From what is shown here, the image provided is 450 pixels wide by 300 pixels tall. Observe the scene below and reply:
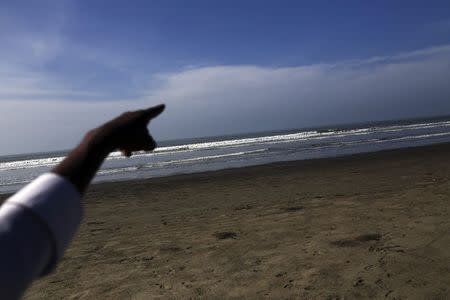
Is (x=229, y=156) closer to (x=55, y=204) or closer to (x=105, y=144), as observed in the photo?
(x=105, y=144)

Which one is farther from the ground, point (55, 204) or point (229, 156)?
point (55, 204)

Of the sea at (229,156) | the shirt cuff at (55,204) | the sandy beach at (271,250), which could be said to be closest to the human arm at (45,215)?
the shirt cuff at (55,204)

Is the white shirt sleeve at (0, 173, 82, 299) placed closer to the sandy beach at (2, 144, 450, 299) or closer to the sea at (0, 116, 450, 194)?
the sandy beach at (2, 144, 450, 299)

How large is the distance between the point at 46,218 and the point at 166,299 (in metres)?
4.02

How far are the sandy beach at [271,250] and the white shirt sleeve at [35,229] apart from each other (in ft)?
12.4

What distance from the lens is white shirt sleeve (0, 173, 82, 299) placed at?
718 millimetres

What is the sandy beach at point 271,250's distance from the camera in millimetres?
4512

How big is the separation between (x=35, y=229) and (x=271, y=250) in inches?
205

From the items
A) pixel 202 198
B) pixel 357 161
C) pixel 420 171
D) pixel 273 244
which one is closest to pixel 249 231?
pixel 273 244

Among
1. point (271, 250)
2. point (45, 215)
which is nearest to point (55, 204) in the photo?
point (45, 215)

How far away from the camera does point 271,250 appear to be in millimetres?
5762

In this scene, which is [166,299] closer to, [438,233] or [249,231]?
[249,231]

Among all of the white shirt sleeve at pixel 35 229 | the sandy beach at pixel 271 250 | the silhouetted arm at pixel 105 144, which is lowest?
the sandy beach at pixel 271 250

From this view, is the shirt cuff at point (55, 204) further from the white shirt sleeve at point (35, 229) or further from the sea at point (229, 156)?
the sea at point (229, 156)
